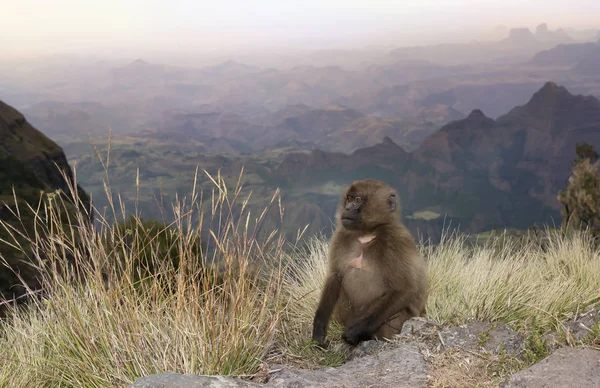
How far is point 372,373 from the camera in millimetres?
3564

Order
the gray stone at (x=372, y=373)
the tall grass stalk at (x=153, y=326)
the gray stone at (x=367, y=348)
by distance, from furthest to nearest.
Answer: the gray stone at (x=367, y=348), the tall grass stalk at (x=153, y=326), the gray stone at (x=372, y=373)

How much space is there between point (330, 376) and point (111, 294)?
1.63 meters

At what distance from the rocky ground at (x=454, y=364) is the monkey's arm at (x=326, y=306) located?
296 millimetres

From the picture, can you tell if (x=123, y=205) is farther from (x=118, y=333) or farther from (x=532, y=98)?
(x=532, y=98)

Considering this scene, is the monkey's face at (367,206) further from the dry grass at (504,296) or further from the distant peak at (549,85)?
the distant peak at (549,85)

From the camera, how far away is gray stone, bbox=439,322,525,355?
3.91m

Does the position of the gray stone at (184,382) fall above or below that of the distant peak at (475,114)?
above

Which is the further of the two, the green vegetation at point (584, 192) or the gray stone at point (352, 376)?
the green vegetation at point (584, 192)

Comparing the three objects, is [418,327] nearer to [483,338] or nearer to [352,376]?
[483,338]

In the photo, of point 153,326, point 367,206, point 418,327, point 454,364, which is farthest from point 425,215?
point 153,326

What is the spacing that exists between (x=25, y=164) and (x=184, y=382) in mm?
11361

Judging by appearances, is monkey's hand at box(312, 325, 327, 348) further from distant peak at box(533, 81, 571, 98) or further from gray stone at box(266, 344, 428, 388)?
distant peak at box(533, 81, 571, 98)

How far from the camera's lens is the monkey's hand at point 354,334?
3.99m

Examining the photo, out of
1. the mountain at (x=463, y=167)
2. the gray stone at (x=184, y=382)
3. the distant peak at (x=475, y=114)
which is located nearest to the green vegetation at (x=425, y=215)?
the mountain at (x=463, y=167)
